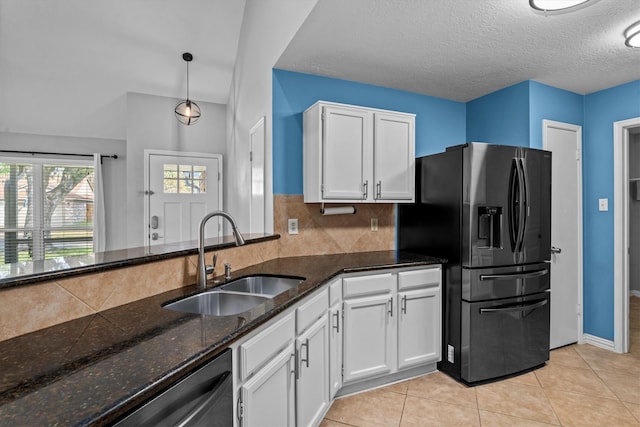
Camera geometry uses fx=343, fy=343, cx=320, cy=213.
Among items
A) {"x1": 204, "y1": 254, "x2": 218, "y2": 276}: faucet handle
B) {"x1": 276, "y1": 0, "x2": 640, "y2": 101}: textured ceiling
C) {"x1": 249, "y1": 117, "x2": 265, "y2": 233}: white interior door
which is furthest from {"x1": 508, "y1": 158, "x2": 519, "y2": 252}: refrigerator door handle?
{"x1": 204, "y1": 254, "x2": 218, "y2": 276}: faucet handle

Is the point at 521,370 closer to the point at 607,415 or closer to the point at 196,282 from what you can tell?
the point at 607,415

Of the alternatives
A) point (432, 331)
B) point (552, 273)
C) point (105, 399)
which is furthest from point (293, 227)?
Result: point (552, 273)

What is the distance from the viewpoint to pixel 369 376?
2.41 meters

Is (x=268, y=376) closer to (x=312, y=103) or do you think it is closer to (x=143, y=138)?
(x=312, y=103)

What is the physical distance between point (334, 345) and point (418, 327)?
768mm

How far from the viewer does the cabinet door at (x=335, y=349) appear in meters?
2.15

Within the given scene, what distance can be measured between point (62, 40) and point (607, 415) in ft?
19.4

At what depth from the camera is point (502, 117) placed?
Answer: 328cm

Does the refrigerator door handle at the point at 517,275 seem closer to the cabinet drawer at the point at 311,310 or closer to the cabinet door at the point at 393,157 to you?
the cabinet door at the point at 393,157

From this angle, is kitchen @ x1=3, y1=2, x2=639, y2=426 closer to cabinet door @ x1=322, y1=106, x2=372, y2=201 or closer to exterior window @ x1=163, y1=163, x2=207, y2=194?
cabinet door @ x1=322, y1=106, x2=372, y2=201

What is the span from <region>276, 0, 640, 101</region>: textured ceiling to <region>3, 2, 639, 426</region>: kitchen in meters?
0.11

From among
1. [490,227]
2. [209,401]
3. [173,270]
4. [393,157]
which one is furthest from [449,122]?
[209,401]

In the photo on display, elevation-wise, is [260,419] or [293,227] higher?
[293,227]

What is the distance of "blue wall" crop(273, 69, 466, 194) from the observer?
279 centimetres
